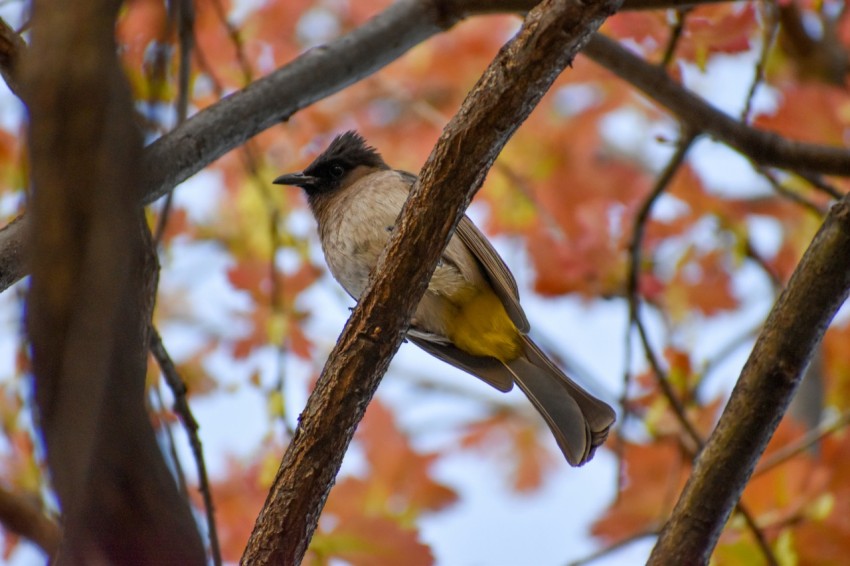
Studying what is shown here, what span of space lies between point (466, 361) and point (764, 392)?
136 cm

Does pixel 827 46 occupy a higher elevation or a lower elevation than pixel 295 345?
higher

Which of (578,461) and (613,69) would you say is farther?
(613,69)

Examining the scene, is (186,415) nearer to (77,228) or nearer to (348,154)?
(77,228)

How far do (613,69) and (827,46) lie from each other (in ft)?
5.93

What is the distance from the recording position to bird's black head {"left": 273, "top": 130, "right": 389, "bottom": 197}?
3980 mm

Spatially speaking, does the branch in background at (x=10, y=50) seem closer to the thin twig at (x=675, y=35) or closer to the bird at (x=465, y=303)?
the bird at (x=465, y=303)

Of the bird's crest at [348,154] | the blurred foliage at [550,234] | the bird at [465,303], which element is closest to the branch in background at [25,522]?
the blurred foliage at [550,234]

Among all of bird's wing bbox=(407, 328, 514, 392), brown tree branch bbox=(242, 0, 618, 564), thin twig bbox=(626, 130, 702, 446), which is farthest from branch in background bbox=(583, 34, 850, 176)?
brown tree branch bbox=(242, 0, 618, 564)

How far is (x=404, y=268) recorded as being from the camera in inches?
76.2

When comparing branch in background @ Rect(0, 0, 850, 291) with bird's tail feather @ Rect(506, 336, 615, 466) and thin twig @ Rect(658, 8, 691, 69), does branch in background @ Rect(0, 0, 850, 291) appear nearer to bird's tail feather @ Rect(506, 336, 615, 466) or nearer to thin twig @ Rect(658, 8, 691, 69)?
thin twig @ Rect(658, 8, 691, 69)

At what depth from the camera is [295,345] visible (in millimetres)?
3875

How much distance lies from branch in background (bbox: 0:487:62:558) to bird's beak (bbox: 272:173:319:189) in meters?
1.89

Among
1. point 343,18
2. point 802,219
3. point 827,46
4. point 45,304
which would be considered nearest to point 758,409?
point 45,304

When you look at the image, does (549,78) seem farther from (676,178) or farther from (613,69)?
(676,178)
